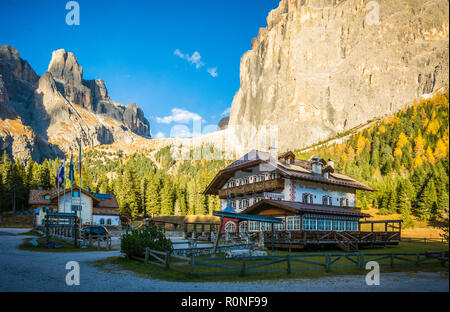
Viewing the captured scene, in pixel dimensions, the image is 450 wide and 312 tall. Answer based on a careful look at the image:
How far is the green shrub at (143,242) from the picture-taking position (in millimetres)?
20109

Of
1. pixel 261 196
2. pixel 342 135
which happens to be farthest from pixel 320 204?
pixel 342 135

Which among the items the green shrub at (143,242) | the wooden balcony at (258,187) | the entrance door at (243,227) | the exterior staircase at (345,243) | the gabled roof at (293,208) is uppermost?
the wooden balcony at (258,187)

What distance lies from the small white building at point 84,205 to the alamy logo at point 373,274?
152 feet

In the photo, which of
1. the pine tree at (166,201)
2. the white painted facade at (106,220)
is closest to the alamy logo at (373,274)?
the white painted facade at (106,220)

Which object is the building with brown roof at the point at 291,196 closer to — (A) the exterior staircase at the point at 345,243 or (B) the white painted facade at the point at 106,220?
(A) the exterior staircase at the point at 345,243

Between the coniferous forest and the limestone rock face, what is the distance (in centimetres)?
2604

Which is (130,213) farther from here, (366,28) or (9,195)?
(366,28)

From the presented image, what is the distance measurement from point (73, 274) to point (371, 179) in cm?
9974

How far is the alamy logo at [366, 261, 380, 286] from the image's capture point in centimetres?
1435

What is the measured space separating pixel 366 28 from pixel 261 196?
524 ft

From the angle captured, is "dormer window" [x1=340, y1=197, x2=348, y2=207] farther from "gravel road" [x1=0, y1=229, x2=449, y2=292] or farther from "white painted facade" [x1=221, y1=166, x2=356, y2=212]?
"gravel road" [x1=0, y1=229, x2=449, y2=292]

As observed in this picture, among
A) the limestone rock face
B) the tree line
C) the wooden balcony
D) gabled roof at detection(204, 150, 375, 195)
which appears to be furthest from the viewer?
the limestone rock face

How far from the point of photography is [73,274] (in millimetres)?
15680

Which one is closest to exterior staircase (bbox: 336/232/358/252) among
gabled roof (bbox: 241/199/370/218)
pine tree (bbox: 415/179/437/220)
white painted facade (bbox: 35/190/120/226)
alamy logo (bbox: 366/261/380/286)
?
gabled roof (bbox: 241/199/370/218)
